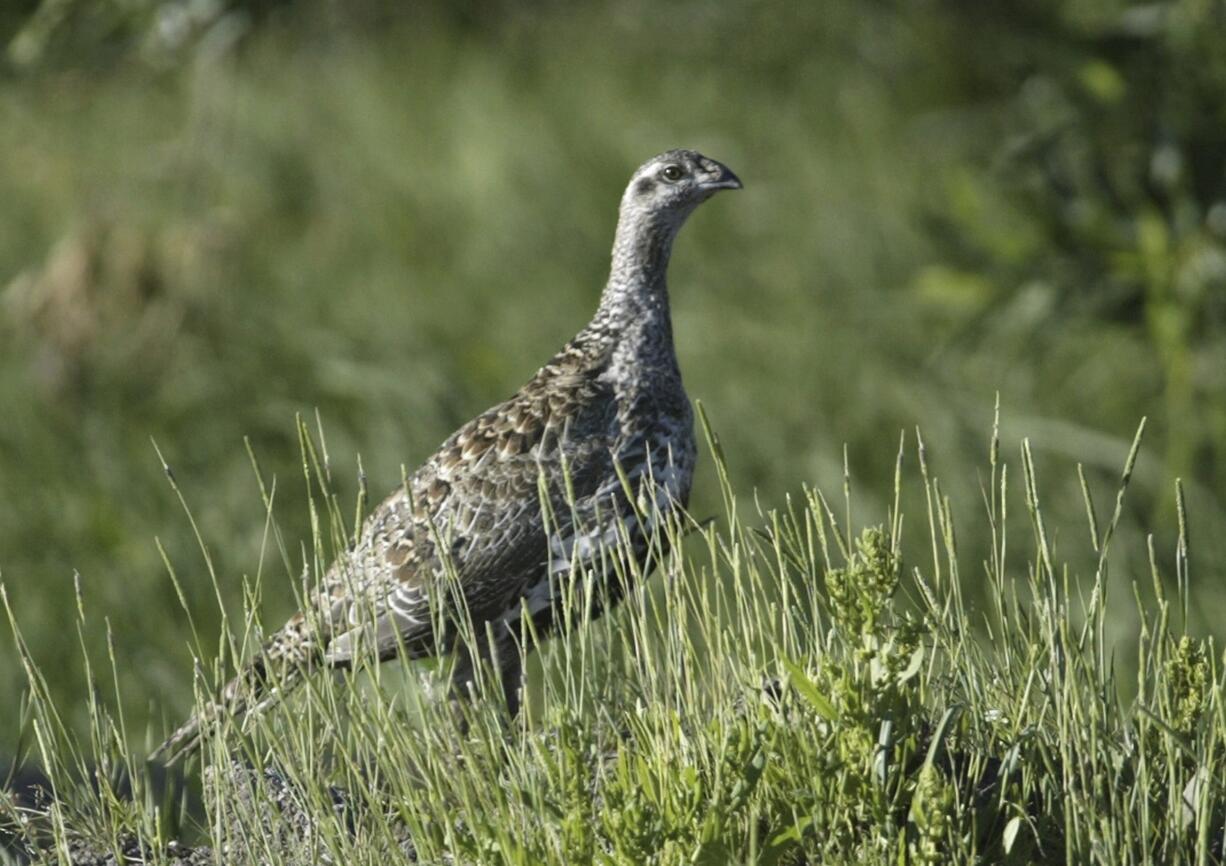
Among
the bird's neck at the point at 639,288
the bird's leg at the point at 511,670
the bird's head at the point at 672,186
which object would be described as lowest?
Result: the bird's leg at the point at 511,670

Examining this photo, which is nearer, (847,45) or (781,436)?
(781,436)

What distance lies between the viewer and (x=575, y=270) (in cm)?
1378

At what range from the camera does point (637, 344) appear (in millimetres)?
4762

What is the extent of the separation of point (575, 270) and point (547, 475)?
920cm

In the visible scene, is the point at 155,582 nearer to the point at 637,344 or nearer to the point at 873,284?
the point at 637,344

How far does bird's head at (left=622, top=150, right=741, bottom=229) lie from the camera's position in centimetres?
484

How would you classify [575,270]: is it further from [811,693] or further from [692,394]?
[811,693]

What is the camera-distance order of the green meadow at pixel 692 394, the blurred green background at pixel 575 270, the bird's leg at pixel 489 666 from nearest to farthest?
1. the green meadow at pixel 692 394
2. the bird's leg at pixel 489 666
3. the blurred green background at pixel 575 270

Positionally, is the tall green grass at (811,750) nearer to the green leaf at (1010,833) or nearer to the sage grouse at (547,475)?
the green leaf at (1010,833)

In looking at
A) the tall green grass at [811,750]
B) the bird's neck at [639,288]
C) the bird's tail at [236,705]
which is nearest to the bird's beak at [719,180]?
the bird's neck at [639,288]

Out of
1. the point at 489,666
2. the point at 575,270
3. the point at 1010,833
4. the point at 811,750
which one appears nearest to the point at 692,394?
the point at 575,270

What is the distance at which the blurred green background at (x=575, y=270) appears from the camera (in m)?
9.23

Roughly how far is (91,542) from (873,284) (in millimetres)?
→ 5901

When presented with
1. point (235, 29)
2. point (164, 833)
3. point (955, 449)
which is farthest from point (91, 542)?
point (164, 833)
